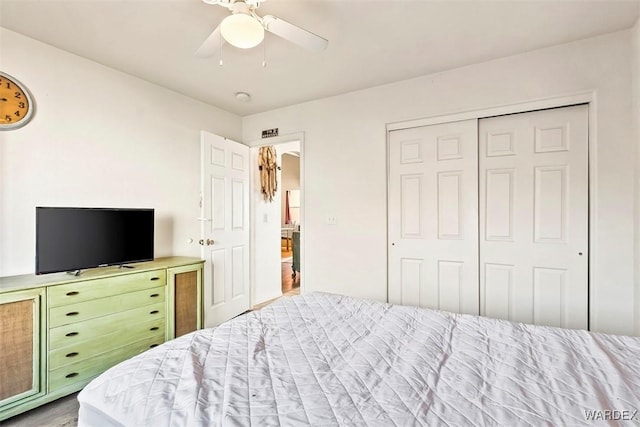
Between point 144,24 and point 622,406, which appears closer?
point 622,406

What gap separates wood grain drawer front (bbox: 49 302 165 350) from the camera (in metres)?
1.86

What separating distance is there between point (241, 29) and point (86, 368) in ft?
7.62

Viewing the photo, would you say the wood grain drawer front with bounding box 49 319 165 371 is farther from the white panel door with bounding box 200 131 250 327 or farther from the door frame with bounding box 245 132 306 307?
the door frame with bounding box 245 132 306 307

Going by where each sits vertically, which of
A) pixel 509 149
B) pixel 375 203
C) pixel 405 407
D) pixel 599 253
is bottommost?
pixel 405 407

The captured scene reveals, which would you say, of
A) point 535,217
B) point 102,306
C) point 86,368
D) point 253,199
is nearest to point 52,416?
point 86,368

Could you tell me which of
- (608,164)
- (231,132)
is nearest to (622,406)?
(608,164)

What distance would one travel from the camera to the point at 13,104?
199cm

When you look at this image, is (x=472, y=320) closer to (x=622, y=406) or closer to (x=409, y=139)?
(x=622, y=406)

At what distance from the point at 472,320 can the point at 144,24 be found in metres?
2.69

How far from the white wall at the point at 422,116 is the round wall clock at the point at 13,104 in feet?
6.65

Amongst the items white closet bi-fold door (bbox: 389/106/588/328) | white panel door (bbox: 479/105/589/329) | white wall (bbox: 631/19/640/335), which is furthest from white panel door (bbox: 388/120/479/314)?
white wall (bbox: 631/19/640/335)

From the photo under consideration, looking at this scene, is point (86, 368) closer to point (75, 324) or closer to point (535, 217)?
point (75, 324)

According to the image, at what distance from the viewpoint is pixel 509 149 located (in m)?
2.42

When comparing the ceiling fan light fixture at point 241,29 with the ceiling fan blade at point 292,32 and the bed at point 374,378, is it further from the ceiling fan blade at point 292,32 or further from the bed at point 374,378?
the bed at point 374,378
